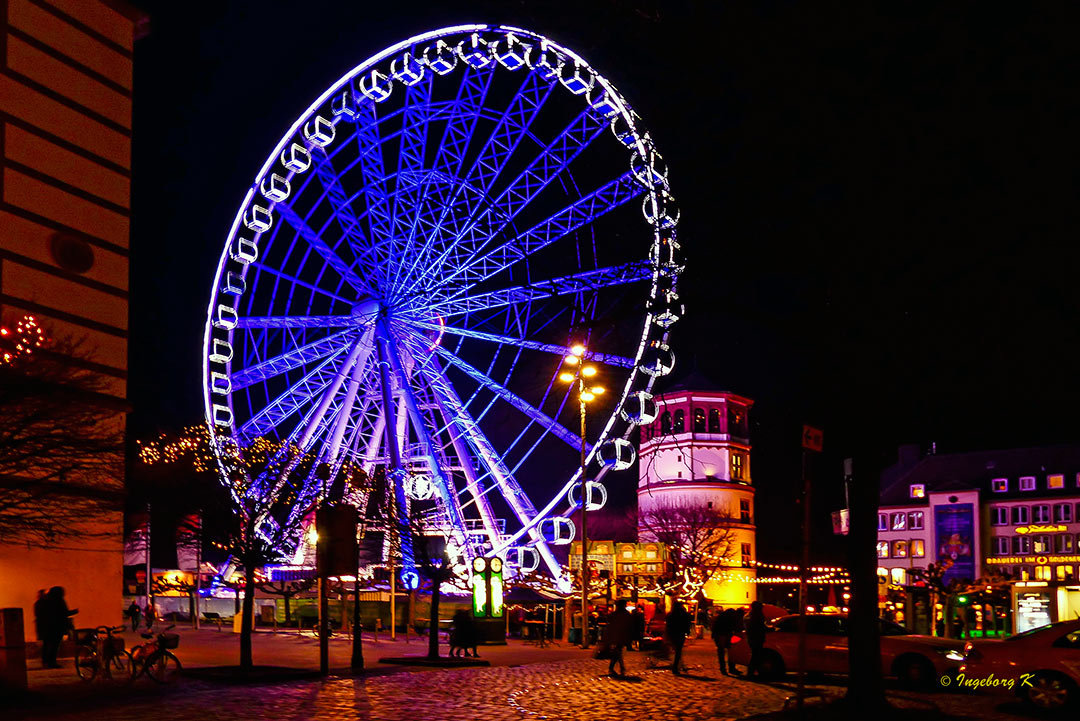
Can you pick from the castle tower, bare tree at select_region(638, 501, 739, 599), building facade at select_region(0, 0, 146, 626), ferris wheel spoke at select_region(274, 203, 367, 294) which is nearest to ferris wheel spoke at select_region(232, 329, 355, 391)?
ferris wheel spoke at select_region(274, 203, 367, 294)

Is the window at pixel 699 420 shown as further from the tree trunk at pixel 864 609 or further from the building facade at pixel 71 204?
the tree trunk at pixel 864 609

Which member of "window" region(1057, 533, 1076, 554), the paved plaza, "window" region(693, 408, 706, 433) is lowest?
"window" region(1057, 533, 1076, 554)

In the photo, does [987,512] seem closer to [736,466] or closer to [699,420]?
[736,466]

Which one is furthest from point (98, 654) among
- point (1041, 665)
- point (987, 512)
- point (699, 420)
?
point (987, 512)

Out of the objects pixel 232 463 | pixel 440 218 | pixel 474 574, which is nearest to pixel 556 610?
pixel 474 574

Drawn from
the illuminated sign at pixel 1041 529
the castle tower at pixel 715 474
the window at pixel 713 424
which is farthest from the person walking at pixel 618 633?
the illuminated sign at pixel 1041 529

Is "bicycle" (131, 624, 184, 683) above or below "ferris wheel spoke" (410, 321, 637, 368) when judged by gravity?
below

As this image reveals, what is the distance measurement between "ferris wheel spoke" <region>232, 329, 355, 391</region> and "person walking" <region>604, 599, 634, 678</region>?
14817mm

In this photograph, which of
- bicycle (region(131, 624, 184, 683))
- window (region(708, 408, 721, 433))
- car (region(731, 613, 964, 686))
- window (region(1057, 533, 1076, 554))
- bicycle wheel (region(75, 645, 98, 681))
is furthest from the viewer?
window (region(708, 408, 721, 433))

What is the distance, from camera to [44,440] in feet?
52.3

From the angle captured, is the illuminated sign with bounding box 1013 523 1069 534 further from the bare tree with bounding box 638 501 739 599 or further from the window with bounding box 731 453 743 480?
the bare tree with bounding box 638 501 739 599

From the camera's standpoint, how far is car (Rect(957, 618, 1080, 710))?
1836 centimetres

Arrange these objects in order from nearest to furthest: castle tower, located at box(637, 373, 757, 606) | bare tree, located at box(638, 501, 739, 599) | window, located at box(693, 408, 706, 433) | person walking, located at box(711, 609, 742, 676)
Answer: person walking, located at box(711, 609, 742, 676), bare tree, located at box(638, 501, 739, 599), castle tower, located at box(637, 373, 757, 606), window, located at box(693, 408, 706, 433)

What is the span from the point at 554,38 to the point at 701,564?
66.7 meters
